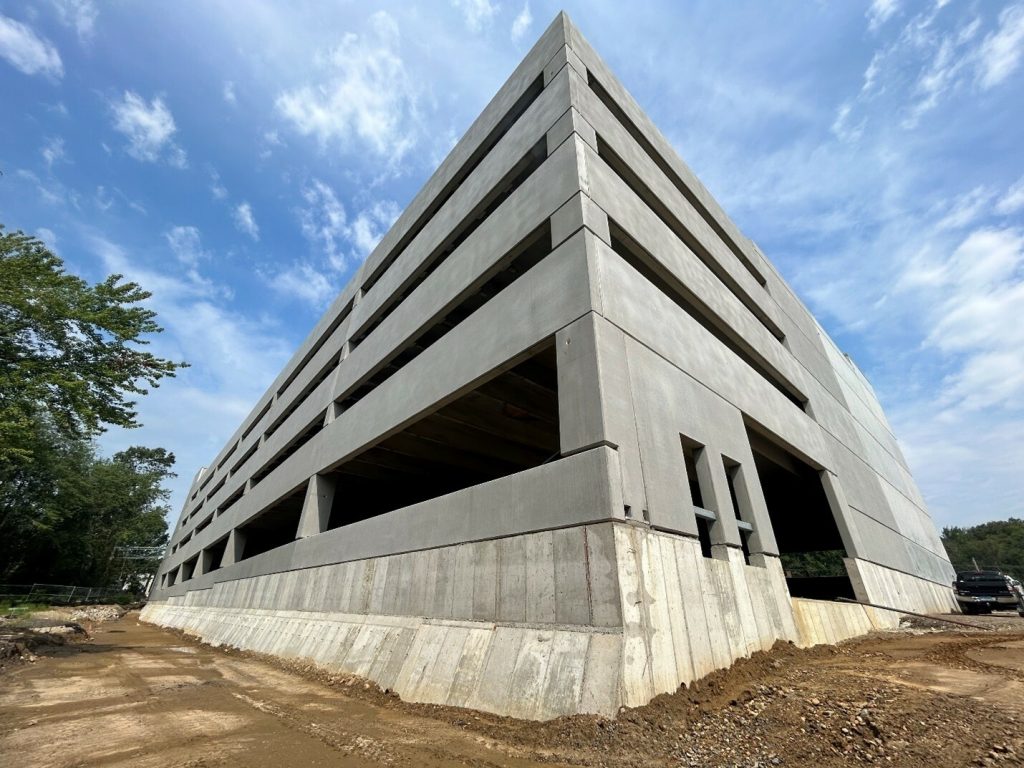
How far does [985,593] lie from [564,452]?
74.1ft

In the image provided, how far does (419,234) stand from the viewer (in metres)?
15.1

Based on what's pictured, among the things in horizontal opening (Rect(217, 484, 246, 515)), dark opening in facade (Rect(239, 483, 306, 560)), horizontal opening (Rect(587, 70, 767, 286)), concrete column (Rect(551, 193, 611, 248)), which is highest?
horizontal opening (Rect(587, 70, 767, 286))

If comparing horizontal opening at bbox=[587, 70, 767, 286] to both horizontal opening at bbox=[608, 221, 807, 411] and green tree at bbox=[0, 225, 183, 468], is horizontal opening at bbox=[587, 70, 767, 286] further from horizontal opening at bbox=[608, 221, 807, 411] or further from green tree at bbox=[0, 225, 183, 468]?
green tree at bbox=[0, 225, 183, 468]

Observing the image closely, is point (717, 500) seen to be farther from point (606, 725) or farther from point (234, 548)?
point (234, 548)

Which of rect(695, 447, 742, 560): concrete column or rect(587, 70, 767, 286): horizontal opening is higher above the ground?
rect(587, 70, 767, 286): horizontal opening

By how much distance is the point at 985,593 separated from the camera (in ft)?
58.1

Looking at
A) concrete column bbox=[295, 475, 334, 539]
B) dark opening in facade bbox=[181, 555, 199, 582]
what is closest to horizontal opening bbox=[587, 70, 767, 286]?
concrete column bbox=[295, 475, 334, 539]

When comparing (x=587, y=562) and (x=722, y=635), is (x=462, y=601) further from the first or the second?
(x=722, y=635)

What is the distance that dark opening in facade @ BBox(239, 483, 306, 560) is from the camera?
63.0ft

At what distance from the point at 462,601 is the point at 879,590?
539 inches

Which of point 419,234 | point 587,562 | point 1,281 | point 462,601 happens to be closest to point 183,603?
point 1,281

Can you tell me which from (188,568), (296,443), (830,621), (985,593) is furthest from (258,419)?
(985,593)

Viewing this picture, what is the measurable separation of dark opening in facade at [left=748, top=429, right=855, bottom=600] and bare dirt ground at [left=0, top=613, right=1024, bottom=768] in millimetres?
7231

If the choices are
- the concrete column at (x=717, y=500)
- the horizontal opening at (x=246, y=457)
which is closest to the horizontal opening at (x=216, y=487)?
the horizontal opening at (x=246, y=457)
